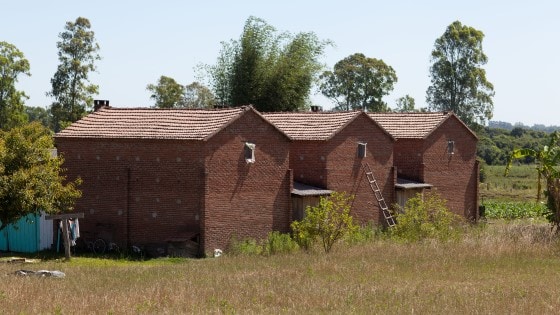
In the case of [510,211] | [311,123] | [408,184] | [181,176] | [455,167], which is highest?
[311,123]

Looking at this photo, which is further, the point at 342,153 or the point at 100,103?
the point at 342,153

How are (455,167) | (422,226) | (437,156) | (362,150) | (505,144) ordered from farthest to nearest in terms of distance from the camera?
1. (505,144)
2. (455,167)
3. (437,156)
4. (362,150)
5. (422,226)

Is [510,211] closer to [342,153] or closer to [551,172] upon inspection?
[342,153]

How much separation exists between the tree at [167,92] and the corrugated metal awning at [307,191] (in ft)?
143

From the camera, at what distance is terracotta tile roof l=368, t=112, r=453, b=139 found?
47.9m

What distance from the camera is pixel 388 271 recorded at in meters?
25.7

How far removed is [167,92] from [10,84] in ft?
75.0

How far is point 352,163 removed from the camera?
43.4m

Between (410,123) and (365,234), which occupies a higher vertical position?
(410,123)

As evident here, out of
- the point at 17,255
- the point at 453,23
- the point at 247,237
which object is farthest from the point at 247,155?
the point at 453,23

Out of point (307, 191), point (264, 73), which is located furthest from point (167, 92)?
point (307, 191)

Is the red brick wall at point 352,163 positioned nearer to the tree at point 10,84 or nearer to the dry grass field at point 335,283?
the dry grass field at point 335,283

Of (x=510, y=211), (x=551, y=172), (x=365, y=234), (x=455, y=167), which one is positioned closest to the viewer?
(x=551, y=172)

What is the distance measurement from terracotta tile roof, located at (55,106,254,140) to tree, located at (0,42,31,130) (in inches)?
966
